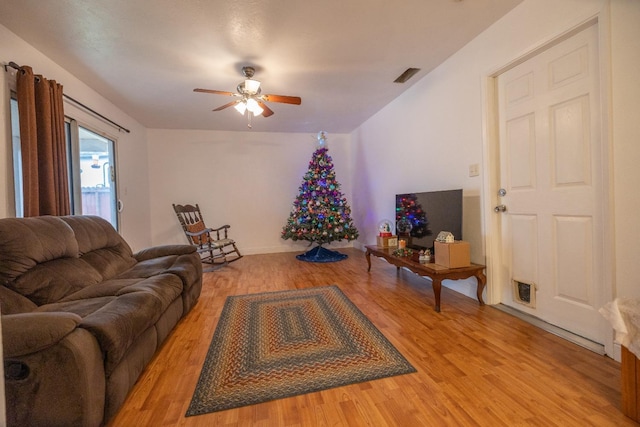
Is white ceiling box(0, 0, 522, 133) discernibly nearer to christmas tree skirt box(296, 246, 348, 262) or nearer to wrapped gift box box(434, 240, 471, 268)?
wrapped gift box box(434, 240, 471, 268)

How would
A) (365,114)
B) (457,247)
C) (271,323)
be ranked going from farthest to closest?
(365,114) → (457,247) → (271,323)

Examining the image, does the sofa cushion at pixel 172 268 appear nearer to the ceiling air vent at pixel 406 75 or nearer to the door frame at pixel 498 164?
the door frame at pixel 498 164

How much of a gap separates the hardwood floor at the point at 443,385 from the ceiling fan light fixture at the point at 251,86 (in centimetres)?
217

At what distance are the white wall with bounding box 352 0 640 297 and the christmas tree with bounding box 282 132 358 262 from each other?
22.4 inches

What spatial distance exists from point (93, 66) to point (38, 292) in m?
2.20

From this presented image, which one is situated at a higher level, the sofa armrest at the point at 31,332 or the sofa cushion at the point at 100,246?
the sofa cushion at the point at 100,246

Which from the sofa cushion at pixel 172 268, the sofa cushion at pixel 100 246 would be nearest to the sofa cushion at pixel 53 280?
the sofa cushion at pixel 100 246

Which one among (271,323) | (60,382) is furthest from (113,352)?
(271,323)

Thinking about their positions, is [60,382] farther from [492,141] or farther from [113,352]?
[492,141]

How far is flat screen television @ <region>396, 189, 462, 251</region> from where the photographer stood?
97.1 inches

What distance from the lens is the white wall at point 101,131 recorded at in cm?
197

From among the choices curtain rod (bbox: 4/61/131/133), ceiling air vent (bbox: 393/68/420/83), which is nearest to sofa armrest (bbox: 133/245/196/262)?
curtain rod (bbox: 4/61/131/133)

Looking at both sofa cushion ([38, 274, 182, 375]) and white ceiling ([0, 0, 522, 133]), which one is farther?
white ceiling ([0, 0, 522, 133])

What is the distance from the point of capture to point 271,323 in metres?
2.12
